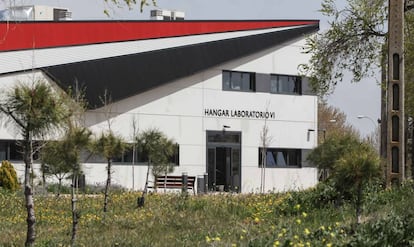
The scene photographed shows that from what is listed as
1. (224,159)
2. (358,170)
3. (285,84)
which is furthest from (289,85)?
(358,170)

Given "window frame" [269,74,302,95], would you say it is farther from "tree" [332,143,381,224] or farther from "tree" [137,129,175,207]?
"tree" [332,143,381,224]

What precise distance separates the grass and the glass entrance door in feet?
81.5

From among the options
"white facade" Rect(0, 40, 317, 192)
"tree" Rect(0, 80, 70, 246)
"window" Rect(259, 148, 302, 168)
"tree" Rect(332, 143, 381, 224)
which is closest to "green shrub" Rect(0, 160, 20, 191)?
"white facade" Rect(0, 40, 317, 192)

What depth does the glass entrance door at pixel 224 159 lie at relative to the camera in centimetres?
4459

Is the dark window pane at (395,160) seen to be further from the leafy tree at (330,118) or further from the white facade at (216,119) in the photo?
the leafy tree at (330,118)

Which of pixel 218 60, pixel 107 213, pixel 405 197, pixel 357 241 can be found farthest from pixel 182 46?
pixel 357 241

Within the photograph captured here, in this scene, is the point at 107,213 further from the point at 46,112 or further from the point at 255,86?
the point at 255,86

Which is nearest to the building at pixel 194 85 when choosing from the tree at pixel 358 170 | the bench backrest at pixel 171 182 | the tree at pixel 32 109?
the bench backrest at pixel 171 182

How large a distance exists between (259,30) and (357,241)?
37789 mm

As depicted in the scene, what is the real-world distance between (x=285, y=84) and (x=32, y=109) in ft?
122

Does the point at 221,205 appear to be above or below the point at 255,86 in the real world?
below

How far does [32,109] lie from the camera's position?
11.4 m

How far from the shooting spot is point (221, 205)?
648 inches

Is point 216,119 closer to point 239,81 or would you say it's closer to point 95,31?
point 239,81
